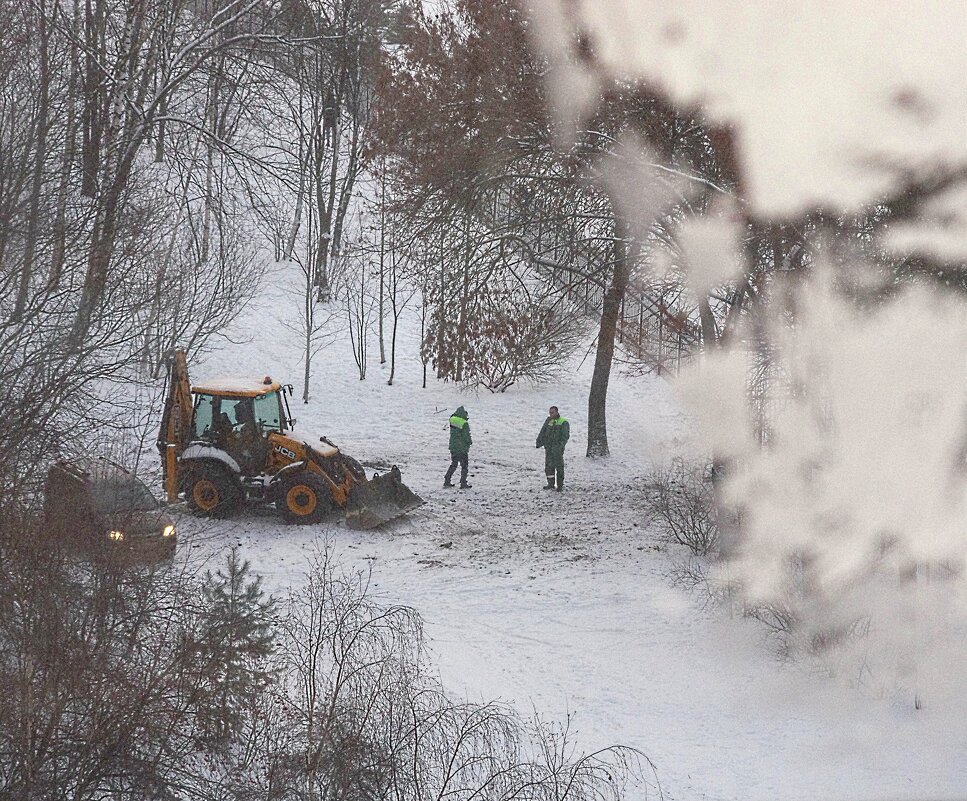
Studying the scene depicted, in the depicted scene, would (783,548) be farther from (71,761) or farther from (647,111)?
(71,761)

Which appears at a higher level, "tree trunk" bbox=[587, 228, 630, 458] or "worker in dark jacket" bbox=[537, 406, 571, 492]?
"tree trunk" bbox=[587, 228, 630, 458]

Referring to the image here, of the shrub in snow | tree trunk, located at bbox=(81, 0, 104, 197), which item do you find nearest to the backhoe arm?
tree trunk, located at bbox=(81, 0, 104, 197)

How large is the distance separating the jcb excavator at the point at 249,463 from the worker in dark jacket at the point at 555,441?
10.2ft

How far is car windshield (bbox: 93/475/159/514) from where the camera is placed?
8.26 meters

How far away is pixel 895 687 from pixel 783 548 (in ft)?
6.61

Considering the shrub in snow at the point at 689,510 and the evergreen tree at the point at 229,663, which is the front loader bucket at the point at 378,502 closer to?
the shrub in snow at the point at 689,510

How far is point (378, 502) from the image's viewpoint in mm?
13156

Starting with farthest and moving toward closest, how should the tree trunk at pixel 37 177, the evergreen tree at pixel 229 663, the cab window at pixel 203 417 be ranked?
the cab window at pixel 203 417
the tree trunk at pixel 37 177
the evergreen tree at pixel 229 663

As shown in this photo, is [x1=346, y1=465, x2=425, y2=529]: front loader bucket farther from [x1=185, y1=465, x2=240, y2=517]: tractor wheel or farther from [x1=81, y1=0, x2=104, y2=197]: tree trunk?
[x1=81, y1=0, x2=104, y2=197]: tree trunk

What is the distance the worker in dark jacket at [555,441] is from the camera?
51.1 feet

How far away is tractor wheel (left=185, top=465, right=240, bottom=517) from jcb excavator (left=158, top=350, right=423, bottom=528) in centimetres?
1

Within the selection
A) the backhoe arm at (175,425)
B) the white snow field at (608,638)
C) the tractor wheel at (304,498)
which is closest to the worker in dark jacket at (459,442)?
the white snow field at (608,638)

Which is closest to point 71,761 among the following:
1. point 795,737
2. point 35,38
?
point 795,737

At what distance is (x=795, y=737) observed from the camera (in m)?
8.37
